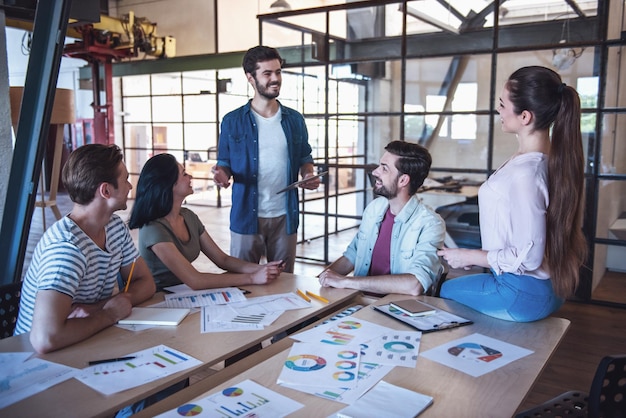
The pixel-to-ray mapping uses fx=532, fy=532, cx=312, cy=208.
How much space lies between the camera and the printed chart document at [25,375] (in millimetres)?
1269

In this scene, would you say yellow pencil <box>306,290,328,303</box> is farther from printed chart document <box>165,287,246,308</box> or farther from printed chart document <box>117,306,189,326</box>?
printed chart document <box>117,306,189,326</box>

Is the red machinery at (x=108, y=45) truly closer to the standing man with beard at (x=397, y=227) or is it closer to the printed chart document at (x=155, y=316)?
the standing man with beard at (x=397, y=227)

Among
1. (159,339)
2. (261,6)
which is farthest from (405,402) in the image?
(261,6)

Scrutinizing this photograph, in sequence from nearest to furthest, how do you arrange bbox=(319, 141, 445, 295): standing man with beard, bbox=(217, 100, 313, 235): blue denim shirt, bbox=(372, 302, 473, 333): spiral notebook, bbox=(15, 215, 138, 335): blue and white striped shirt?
bbox=(15, 215, 138, 335): blue and white striped shirt < bbox=(372, 302, 473, 333): spiral notebook < bbox=(319, 141, 445, 295): standing man with beard < bbox=(217, 100, 313, 235): blue denim shirt

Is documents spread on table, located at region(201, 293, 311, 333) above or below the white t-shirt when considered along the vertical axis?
below

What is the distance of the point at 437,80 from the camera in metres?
5.08

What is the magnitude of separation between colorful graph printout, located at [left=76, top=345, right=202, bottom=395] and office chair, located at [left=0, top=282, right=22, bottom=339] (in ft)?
2.75

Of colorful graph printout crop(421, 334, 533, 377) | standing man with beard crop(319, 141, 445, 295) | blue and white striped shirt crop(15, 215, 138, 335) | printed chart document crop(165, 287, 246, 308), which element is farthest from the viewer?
standing man with beard crop(319, 141, 445, 295)

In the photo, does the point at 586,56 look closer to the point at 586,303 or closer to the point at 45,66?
the point at 586,303

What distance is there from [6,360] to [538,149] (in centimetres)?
179

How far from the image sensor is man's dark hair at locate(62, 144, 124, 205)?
5.99 ft

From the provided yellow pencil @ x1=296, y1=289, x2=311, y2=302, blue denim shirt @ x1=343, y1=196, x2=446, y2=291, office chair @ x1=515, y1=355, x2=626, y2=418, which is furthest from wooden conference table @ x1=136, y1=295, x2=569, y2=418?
blue denim shirt @ x1=343, y1=196, x2=446, y2=291

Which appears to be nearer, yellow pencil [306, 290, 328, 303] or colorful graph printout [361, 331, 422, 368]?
colorful graph printout [361, 331, 422, 368]

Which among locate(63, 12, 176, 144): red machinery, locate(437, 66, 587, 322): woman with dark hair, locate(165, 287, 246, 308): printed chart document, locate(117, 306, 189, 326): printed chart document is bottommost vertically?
locate(165, 287, 246, 308): printed chart document
